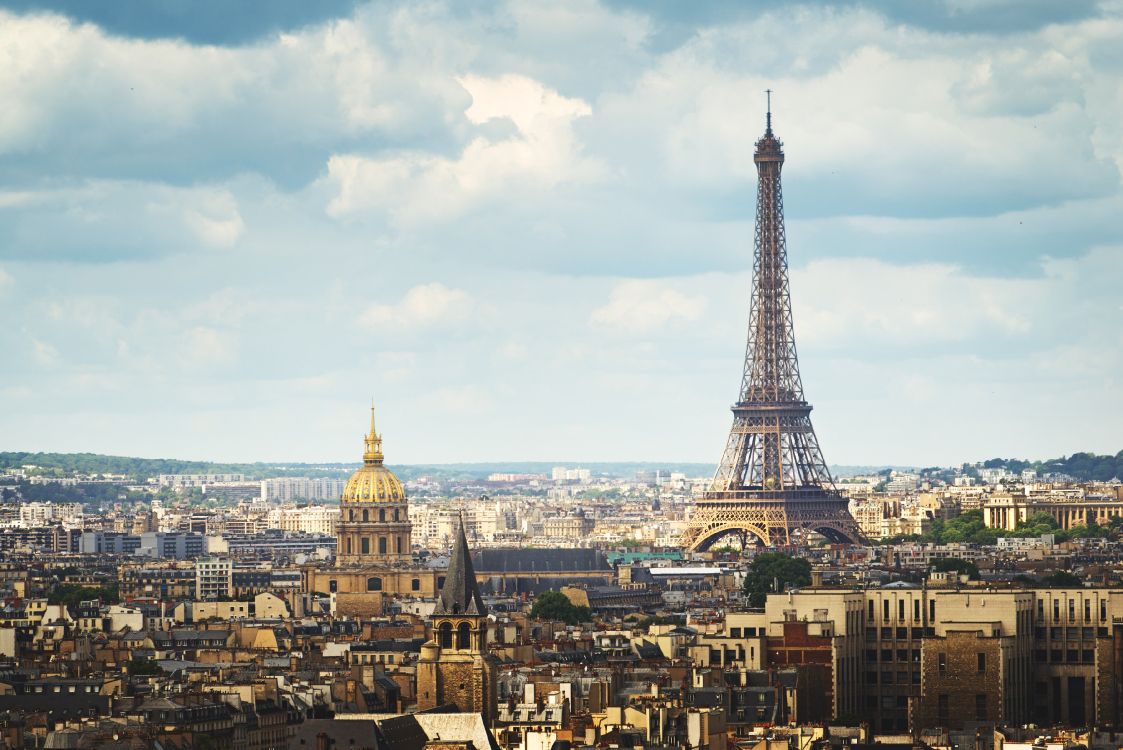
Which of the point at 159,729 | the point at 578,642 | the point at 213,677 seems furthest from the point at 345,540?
the point at 159,729

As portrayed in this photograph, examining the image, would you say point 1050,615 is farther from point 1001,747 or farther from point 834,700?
point 1001,747

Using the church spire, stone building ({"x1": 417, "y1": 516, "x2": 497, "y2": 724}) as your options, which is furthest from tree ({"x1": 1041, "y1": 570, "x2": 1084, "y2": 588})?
stone building ({"x1": 417, "y1": 516, "x2": 497, "y2": 724})

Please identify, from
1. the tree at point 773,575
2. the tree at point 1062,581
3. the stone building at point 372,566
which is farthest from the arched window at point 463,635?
the stone building at point 372,566

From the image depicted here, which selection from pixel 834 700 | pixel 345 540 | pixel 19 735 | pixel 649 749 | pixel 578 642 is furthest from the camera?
pixel 345 540

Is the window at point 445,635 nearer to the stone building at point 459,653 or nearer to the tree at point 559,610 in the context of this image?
the stone building at point 459,653

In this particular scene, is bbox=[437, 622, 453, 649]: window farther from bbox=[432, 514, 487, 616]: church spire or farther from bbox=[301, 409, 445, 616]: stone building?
bbox=[301, 409, 445, 616]: stone building

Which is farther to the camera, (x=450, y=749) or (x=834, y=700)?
(x=834, y=700)
